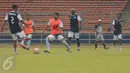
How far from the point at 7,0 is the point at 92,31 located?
29.5 feet

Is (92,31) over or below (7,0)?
below

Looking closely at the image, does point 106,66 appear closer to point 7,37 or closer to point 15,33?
point 15,33

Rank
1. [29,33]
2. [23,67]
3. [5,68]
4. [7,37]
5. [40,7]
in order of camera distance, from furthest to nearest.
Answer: [40,7] → [7,37] → [29,33] → [23,67] → [5,68]

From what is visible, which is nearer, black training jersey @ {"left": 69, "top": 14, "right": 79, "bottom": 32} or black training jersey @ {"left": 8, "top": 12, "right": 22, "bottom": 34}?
black training jersey @ {"left": 8, "top": 12, "right": 22, "bottom": 34}

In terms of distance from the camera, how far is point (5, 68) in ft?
40.9

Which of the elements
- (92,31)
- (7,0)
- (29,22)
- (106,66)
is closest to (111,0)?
(92,31)

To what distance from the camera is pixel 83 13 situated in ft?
114

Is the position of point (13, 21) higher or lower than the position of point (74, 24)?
higher

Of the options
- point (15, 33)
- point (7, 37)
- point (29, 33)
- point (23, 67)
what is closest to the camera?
point (23, 67)

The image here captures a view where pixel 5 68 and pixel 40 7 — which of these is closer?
pixel 5 68

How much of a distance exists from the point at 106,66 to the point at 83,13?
2063 centimetres

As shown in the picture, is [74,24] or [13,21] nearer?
[13,21]

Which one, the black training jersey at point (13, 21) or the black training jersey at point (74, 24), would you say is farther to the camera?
the black training jersey at point (74, 24)

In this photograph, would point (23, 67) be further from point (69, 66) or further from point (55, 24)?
point (55, 24)
